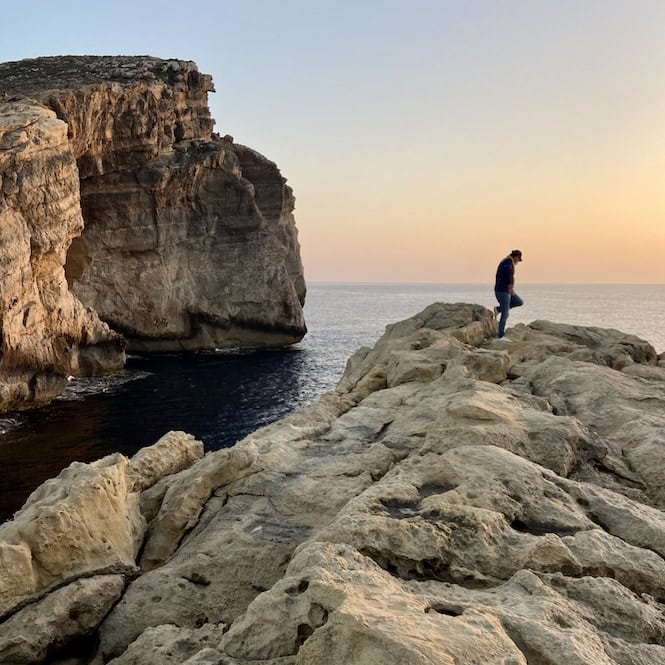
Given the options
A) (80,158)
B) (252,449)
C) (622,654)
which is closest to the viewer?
(622,654)

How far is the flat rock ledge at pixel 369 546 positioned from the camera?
4.65m

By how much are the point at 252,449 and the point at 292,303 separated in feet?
176

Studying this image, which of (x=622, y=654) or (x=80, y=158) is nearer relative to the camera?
(x=622, y=654)

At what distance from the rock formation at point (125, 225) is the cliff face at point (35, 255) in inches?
3.6

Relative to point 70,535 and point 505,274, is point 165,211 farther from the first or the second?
point 70,535

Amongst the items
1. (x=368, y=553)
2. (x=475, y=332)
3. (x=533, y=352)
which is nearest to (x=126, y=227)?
(x=475, y=332)

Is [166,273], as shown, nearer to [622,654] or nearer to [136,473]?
[136,473]

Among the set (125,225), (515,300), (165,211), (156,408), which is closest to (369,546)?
(515,300)

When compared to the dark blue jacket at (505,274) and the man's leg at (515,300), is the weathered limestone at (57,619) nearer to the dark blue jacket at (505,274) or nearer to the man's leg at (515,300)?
the dark blue jacket at (505,274)

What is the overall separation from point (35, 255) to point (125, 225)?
19754 mm

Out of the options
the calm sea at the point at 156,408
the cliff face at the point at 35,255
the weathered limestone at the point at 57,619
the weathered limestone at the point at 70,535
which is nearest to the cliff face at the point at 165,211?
the calm sea at the point at 156,408

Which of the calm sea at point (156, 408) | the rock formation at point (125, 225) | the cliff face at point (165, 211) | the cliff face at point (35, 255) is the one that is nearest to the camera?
the calm sea at point (156, 408)

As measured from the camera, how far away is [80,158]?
153 feet

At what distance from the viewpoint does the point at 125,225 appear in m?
53.2
